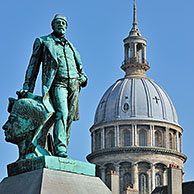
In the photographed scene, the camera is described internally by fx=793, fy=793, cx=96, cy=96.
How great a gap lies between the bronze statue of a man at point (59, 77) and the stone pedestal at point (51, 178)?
288mm

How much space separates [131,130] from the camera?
335 ft

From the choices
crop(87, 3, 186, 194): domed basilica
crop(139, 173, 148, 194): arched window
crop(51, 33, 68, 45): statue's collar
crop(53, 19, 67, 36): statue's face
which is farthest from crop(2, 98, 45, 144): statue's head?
crop(139, 173, 148, 194): arched window

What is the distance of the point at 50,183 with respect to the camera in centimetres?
895

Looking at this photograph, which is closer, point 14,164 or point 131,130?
point 14,164

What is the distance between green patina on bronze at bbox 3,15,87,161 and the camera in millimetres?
9484

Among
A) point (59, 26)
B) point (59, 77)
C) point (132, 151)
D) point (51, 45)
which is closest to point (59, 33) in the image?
point (59, 26)

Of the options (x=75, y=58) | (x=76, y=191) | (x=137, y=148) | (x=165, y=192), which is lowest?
(x=76, y=191)

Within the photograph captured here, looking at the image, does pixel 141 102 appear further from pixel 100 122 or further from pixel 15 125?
pixel 15 125

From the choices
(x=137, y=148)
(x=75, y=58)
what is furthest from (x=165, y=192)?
(x=75, y=58)

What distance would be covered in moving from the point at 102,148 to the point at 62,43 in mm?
93251

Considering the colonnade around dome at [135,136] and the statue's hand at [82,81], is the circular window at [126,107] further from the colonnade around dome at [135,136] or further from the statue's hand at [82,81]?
the statue's hand at [82,81]

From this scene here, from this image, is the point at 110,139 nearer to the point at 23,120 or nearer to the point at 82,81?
the point at 82,81

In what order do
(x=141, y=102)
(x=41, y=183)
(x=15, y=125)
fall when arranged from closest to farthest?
1. (x=41, y=183)
2. (x=15, y=125)
3. (x=141, y=102)

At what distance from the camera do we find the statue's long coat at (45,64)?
31.7 ft
